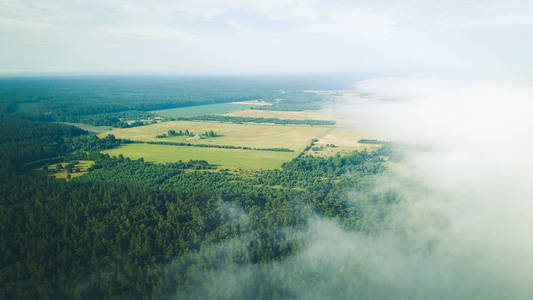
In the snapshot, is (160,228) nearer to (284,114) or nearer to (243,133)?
(243,133)

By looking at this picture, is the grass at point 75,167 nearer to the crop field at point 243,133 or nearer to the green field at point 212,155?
the green field at point 212,155

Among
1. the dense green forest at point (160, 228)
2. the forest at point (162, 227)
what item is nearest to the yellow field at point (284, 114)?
the forest at point (162, 227)

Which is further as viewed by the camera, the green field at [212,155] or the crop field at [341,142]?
the crop field at [341,142]

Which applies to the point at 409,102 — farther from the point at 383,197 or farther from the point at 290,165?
the point at 290,165

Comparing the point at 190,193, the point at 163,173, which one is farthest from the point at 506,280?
the point at 163,173

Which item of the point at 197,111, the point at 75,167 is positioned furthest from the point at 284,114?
the point at 75,167

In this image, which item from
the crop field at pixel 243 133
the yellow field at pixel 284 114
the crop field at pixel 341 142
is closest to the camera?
the crop field at pixel 341 142
